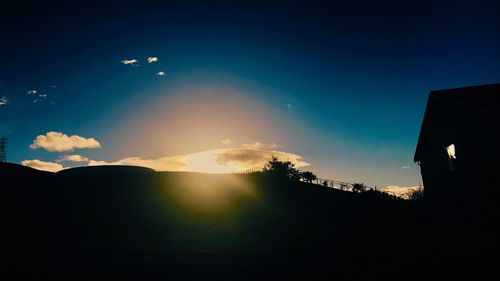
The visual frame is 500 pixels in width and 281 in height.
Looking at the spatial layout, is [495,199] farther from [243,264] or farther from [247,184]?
[247,184]

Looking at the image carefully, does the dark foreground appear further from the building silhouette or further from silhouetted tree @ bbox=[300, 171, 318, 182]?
silhouetted tree @ bbox=[300, 171, 318, 182]

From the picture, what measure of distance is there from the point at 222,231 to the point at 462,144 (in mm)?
14801

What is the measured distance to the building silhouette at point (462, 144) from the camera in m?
15.3

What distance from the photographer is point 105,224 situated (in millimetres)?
24641

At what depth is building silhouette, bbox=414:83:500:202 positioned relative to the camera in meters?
15.3

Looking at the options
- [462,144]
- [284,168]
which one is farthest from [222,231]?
[284,168]

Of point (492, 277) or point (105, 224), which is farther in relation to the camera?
point (105, 224)

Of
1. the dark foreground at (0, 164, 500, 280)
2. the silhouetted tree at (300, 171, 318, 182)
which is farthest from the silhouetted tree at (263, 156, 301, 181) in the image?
the dark foreground at (0, 164, 500, 280)

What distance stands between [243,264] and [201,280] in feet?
5.51

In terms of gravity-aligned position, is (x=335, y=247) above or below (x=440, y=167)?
below

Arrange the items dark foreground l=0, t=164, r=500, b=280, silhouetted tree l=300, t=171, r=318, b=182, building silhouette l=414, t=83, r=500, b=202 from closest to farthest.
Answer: dark foreground l=0, t=164, r=500, b=280 → building silhouette l=414, t=83, r=500, b=202 → silhouetted tree l=300, t=171, r=318, b=182

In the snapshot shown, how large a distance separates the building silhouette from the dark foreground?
46.9 inches

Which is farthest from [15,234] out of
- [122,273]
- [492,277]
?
[492,277]

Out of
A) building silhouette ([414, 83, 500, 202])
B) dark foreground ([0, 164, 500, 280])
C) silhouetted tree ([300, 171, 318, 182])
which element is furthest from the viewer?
silhouetted tree ([300, 171, 318, 182])
